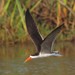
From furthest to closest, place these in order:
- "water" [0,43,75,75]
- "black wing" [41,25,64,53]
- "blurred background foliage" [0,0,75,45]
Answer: "blurred background foliage" [0,0,75,45] < "water" [0,43,75,75] < "black wing" [41,25,64,53]

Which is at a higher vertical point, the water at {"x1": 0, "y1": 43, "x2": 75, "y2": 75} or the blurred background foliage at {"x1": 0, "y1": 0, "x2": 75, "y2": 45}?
the blurred background foliage at {"x1": 0, "y1": 0, "x2": 75, "y2": 45}

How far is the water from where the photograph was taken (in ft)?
40.1

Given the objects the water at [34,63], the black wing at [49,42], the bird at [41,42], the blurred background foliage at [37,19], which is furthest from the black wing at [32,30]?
the blurred background foliage at [37,19]

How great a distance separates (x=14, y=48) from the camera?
15.3 meters

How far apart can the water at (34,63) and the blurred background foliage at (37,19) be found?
1.77 ft

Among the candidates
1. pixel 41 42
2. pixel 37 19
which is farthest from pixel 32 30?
pixel 37 19

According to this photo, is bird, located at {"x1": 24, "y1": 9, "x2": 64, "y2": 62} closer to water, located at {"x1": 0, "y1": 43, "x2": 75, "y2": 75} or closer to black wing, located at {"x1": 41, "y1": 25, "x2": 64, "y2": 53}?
black wing, located at {"x1": 41, "y1": 25, "x2": 64, "y2": 53}

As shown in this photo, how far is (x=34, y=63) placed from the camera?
13.4m

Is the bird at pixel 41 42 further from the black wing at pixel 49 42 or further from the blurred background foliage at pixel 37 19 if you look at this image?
the blurred background foliage at pixel 37 19

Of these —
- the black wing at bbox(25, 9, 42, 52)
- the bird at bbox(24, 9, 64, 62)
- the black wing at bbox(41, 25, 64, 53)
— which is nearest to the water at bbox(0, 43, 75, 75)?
the bird at bbox(24, 9, 64, 62)

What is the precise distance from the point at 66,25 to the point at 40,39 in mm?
4920

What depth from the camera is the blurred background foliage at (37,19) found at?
15.8 meters

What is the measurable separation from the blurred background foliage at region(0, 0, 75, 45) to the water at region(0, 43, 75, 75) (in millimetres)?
539

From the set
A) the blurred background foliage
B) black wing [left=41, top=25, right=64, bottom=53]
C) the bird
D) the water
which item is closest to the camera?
black wing [left=41, top=25, right=64, bottom=53]
